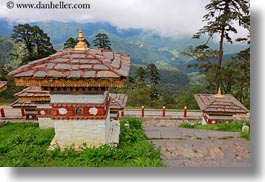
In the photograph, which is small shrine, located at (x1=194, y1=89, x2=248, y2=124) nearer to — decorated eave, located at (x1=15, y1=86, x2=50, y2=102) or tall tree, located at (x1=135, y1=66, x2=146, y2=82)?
decorated eave, located at (x1=15, y1=86, x2=50, y2=102)

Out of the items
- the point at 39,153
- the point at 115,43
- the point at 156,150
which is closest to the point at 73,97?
the point at 39,153

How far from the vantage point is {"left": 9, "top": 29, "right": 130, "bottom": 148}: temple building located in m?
3.71

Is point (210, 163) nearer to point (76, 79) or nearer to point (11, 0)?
point (76, 79)

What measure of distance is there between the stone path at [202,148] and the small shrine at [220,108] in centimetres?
165

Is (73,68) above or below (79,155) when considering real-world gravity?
above

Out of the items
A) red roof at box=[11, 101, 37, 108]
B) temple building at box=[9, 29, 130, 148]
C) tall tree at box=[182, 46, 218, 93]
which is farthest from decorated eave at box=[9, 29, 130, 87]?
tall tree at box=[182, 46, 218, 93]

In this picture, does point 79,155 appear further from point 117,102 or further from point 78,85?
point 117,102

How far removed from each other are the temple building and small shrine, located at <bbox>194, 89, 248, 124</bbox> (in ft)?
10.5

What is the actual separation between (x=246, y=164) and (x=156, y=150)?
1.21 meters

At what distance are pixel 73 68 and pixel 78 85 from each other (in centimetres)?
22

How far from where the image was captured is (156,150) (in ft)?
14.0

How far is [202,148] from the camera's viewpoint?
4.48 m

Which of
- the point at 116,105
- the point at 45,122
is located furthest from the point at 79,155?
the point at 116,105

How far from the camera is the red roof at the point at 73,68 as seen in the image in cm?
369
